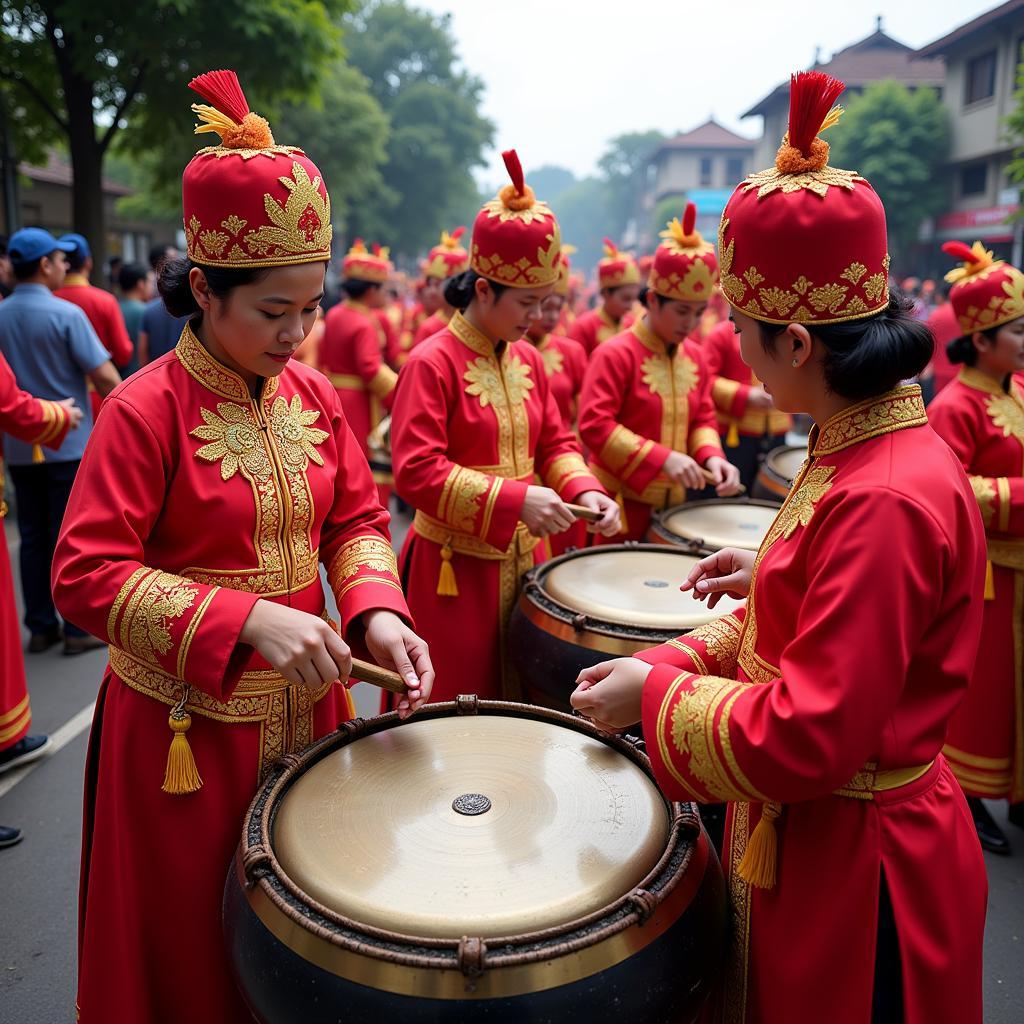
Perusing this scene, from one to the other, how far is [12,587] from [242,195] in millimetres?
2498

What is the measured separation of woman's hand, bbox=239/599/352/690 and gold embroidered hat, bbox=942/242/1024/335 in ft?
8.32

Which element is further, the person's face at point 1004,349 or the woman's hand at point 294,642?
the person's face at point 1004,349

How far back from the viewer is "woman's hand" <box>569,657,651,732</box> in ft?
4.87

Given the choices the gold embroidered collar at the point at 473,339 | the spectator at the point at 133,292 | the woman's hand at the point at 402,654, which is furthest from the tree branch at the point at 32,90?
the woman's hand at the point at 402,654

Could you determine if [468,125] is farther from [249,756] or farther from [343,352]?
[249,756]

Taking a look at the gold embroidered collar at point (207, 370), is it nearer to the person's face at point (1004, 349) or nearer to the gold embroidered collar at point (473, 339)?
the gold embroidered collar at point (473, 339)

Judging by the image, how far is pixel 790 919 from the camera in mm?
1454

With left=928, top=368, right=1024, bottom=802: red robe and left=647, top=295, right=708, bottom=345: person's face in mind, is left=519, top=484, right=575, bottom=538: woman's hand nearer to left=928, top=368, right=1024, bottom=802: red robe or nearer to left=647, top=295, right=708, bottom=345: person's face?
left=928, top=368, right=1024, bottom=802: red robe

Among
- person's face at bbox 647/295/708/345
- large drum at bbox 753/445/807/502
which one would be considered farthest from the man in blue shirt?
large drum at bbox 753/445/807/502

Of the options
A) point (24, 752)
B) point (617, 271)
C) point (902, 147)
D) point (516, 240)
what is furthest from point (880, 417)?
point (902, 147)

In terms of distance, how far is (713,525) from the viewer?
3508 mm

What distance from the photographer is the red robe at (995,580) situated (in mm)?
3145

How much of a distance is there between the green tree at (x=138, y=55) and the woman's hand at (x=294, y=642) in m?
9.45

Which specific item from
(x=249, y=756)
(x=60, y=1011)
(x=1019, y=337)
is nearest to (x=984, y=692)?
(x=1019, y=337)
